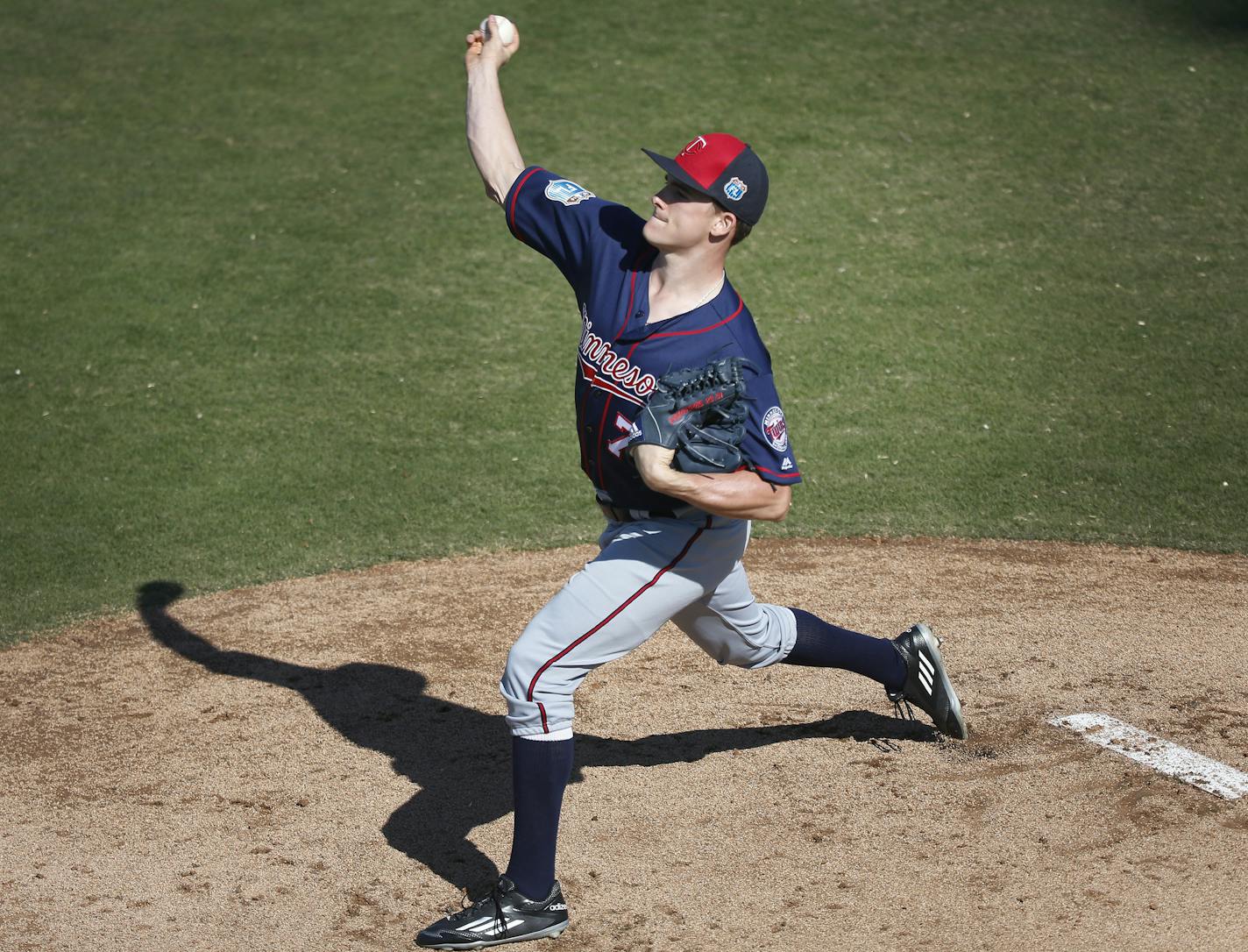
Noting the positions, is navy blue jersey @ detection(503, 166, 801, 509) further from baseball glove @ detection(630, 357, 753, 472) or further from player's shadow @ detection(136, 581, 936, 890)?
player's shadow @ detection(136, 581, 936, 890)

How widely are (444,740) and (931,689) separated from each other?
1.59 metres

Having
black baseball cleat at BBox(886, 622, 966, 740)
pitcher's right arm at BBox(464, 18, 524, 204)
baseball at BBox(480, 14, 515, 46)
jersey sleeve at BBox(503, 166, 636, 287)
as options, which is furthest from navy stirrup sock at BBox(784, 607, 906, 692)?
baseball at BBox(480, 14, 515, 46)

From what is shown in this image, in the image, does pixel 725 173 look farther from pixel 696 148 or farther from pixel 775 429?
pixel 775 429

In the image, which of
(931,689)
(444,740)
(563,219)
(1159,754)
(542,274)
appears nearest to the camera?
(563,219)

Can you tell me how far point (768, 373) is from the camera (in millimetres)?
3297

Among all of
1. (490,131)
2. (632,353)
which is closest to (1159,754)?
(632,353)

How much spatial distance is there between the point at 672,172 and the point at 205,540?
3.62m

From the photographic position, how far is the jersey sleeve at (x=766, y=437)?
10.5 feet

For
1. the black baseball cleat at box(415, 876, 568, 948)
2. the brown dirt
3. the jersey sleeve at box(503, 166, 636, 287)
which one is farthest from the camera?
the jersey sleeve at box(503, 166, 636, 287)

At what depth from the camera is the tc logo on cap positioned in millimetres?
3252

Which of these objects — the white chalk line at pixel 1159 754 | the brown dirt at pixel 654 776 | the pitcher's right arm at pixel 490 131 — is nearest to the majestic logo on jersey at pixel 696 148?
the pitcher's right arm at pixel 490 131

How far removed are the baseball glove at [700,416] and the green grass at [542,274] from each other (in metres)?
2.93

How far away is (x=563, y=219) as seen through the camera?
11.8 ft

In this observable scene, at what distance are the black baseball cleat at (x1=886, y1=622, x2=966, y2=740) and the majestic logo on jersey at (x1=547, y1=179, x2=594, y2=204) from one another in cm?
171
